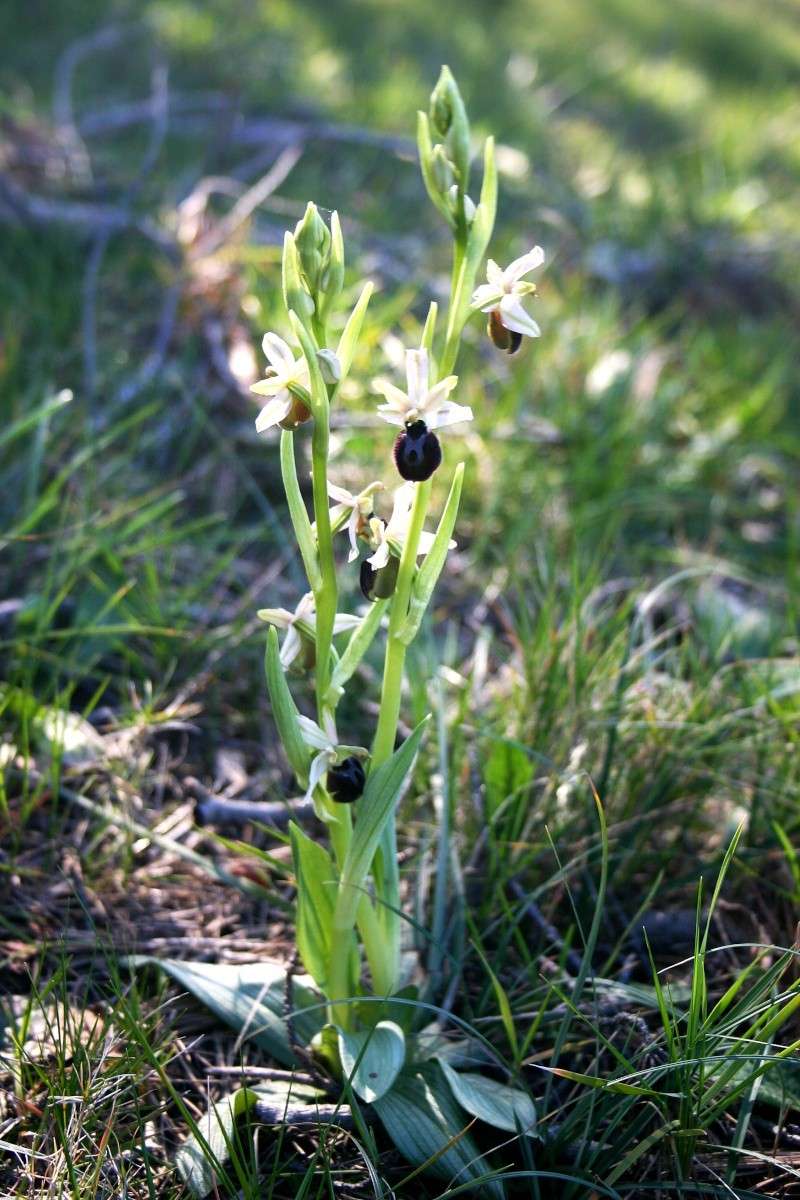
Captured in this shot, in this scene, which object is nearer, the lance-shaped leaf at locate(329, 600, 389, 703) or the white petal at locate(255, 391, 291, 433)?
the white petal at locate(255, 391, 291, 433)

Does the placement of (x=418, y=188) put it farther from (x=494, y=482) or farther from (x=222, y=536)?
(x=222, y=536)

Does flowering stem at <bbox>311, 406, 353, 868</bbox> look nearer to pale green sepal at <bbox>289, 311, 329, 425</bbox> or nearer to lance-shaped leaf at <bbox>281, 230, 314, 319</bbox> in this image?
pale green sepal at <bbox>289, 311, 329, 425</bbox>

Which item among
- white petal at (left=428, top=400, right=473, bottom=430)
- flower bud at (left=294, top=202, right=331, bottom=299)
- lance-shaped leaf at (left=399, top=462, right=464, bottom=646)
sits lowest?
lance-shaped leaf at (left=399, top=462, right=464, bottom=646)

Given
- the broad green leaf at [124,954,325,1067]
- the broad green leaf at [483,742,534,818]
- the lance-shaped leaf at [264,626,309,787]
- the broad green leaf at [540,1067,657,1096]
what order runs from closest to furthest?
the broad green leaf at [540,1067,657,1096] < the lance-shaped leaf at [264,626,309,787] < the broad green leaf at [124,954,325,1067] < the broad green leaf at [483,742,534,818]

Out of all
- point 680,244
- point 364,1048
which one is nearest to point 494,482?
point 364,1048

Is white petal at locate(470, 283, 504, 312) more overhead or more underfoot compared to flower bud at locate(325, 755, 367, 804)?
more overhead

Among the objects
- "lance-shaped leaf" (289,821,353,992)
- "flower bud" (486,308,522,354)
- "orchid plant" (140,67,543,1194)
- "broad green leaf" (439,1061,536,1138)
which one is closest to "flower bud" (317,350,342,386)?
"orchid plant" (140,67,543,1194)
